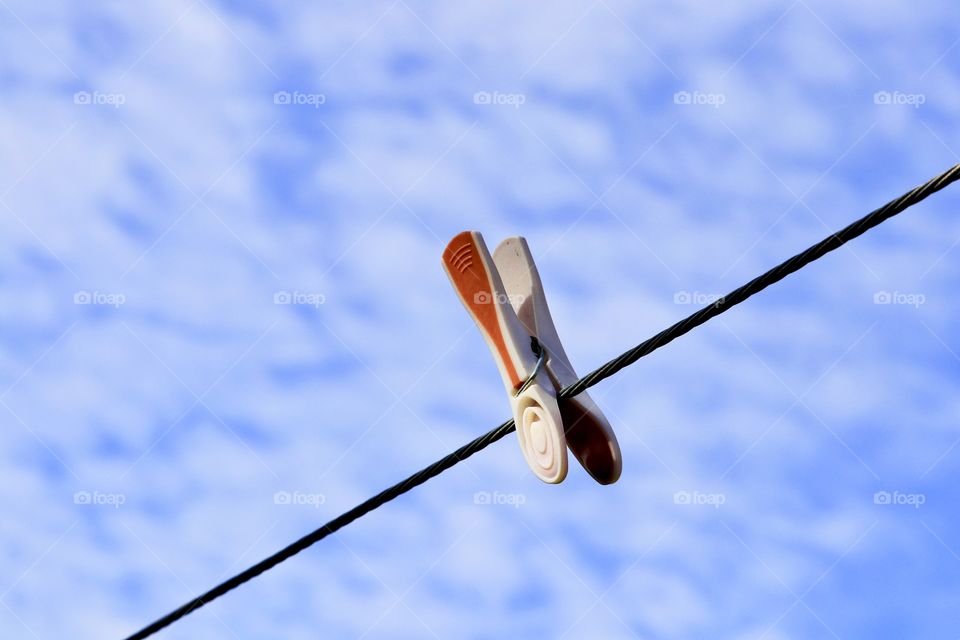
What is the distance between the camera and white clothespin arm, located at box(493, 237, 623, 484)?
6.79 metres

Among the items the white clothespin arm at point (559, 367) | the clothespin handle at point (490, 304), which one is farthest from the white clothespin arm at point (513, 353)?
the white clothespin arm at point (559, 367)

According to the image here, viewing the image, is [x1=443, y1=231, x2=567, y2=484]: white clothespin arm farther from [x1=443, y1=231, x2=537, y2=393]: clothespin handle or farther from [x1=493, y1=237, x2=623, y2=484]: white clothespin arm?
[x1=493, y1=237, x2=623, y2=484]: white clothespin arm

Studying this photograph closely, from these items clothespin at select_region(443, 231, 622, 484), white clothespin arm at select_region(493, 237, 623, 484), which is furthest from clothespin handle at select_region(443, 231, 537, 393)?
white clothespin arm at select_region(493, 237, 623, 484)

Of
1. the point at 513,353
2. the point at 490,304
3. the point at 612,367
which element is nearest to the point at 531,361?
the point at 513,353

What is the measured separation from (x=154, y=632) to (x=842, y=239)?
392 centimetres

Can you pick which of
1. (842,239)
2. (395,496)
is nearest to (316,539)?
(395,496)

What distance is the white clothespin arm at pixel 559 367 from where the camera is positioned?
22.3ft

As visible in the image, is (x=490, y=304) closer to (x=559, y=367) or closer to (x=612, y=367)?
(x=559, y=367)

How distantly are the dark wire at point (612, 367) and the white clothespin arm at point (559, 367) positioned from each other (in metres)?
0.28

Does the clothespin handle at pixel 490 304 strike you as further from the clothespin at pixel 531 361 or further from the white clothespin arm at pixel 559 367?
the white clothespin arm at pixel 559 367

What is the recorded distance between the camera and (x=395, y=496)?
6.15 metres

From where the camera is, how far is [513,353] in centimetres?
688

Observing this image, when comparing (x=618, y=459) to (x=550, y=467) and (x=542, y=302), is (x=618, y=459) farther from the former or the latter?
(x=542, y=302)

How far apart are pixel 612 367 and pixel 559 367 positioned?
116 centimetres
